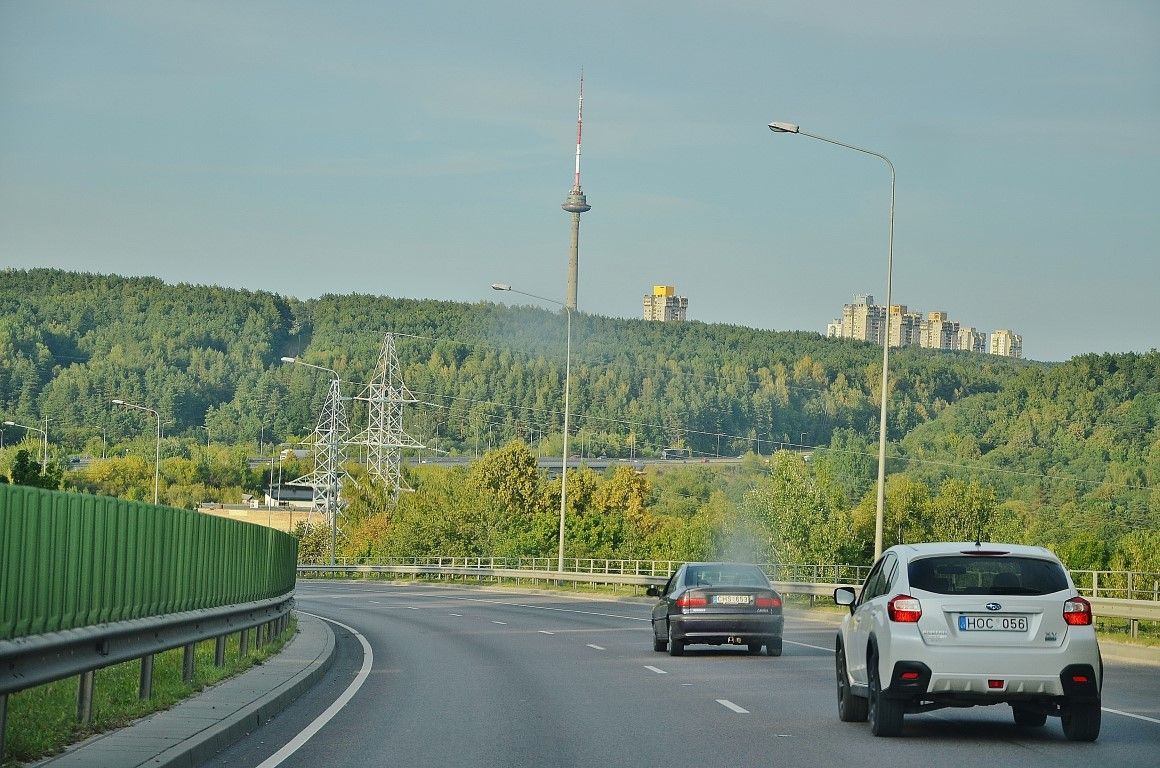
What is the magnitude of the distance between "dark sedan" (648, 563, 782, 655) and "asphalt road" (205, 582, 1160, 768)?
1.11ft

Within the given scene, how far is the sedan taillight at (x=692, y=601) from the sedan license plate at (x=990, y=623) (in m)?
12.6

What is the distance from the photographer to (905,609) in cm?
1409

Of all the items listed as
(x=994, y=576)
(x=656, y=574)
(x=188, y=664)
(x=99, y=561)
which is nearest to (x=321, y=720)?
(x=188, y=664)

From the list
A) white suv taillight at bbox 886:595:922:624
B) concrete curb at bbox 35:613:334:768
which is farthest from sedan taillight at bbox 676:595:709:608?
white suv taillight at bbox 886:595:922:624

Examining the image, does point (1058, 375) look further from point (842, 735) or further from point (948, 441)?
point (842, 735)

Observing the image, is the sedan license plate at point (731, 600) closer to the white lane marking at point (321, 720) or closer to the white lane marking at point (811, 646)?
the white lane marking at point (811, 646)

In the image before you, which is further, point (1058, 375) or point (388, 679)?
point (1058, 375)

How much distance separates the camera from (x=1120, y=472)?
14488 centimetres

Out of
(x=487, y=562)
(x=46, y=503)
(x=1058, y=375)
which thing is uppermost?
(x=1058, y=375)

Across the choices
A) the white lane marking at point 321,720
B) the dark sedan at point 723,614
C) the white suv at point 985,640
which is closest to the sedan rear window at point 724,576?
the dark sedan at point 723,614

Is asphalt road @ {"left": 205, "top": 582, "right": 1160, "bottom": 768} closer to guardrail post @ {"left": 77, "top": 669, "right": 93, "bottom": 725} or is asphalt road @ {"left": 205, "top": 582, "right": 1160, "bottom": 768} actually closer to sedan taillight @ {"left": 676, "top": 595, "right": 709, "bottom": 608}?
sedan taillight @ {"left": 676, "top": 595, "right": 709, "bottom": 608}

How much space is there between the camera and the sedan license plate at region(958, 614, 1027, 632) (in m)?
13.8

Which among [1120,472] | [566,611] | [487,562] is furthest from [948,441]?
[566,611]

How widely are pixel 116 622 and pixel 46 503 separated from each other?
75.1 inches
